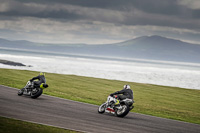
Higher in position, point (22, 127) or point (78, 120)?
point (78, 120)

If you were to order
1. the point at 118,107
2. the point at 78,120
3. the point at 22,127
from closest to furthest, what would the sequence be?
the point at 22,127 < the point at 78,120 < the point at 118,107

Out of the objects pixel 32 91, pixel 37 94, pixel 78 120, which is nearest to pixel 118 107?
pixel 78 120

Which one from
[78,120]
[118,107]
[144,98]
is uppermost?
[144,98]

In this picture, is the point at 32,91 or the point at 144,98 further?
the point at 144,98

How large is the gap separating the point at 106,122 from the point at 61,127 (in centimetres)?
290

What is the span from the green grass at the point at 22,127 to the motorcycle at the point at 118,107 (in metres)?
5.08

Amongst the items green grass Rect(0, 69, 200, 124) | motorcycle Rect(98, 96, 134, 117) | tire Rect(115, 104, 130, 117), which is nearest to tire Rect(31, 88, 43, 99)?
green grass Rect(0, 69, 200, 124)

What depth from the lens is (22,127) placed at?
1147 cm

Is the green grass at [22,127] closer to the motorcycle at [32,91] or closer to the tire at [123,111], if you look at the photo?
the tire at [123,111]

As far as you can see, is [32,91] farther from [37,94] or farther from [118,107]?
[118,107]

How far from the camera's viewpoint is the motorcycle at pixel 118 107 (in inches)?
643

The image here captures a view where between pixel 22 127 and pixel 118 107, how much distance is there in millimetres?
6627

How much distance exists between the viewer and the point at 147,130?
13.9 metres

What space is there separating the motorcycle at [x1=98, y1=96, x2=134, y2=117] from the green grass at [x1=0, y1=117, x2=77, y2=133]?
16.7 ft
